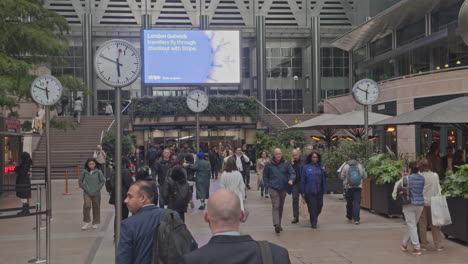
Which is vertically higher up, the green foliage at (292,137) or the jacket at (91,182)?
the green foliage at (292,137)

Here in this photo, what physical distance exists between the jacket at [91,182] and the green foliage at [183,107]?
996 inches

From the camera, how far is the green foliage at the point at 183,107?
3834 centimetres

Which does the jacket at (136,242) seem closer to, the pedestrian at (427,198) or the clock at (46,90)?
the pedestrian at (427,198)

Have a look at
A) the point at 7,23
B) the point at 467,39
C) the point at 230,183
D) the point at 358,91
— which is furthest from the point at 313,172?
the point at 7,23

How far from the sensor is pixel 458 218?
10.2m

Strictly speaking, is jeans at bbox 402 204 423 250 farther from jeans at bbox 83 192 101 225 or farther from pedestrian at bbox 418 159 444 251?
jeans at bbox 83 192 101 225

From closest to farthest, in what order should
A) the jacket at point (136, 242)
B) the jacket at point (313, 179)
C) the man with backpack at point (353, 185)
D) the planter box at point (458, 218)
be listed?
the jacket at point (136, 242) → the planter box at point (458, 218) → the jacket at point (313, 179) → the man with backpack at point (353, 185)

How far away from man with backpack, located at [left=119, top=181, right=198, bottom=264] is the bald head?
1294 millimetres

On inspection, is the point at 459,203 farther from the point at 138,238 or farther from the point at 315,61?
the point at 315,61

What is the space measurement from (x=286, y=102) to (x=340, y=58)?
22.6 ft

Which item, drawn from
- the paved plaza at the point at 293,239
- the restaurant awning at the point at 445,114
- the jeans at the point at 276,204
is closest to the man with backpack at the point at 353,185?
the paved plaza at the point at 293,239

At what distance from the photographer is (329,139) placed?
24234 mm

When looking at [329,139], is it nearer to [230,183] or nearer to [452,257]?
[230,183]

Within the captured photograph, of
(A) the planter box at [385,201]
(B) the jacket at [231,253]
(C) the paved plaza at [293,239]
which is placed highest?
(B) the jacket at [231,253]
